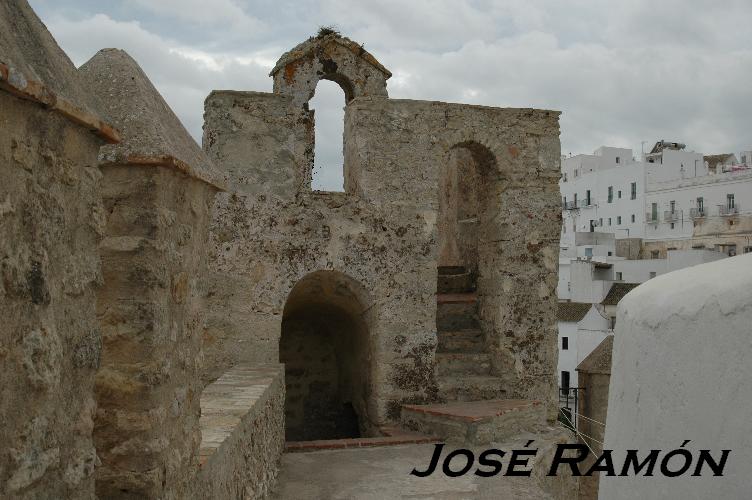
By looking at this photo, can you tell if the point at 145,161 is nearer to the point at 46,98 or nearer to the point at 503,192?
the point at 46,98

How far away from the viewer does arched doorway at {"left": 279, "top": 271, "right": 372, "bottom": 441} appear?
33.5 ft

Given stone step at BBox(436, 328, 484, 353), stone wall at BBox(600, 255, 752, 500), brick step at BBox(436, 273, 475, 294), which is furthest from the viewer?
brick step at BBox(436, 273, 475, 294)

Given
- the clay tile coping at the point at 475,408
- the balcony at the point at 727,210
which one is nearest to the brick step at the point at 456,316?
the clay tile coping at the point at 475,408

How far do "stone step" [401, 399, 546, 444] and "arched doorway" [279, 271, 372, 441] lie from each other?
1562mm

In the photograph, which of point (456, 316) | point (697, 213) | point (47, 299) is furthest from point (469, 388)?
point (697, 213)

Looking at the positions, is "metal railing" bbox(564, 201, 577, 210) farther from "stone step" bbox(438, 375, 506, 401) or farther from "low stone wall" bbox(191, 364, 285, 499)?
"low stone wall" bbox(191, 364, 285, 499)

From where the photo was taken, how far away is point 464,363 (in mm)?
9656

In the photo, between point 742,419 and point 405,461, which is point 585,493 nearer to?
point 405,461

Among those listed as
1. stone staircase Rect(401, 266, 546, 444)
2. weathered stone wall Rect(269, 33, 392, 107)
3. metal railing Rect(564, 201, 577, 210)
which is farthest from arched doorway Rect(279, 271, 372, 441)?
metal railing Rect(564, 201, 577, 210)

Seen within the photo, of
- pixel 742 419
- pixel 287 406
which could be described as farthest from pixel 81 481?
pixel 287 406

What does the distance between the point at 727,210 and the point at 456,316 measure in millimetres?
33775

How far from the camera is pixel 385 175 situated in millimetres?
9094

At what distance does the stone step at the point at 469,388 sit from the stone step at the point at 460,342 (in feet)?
1.86

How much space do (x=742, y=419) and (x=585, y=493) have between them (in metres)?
10.6
